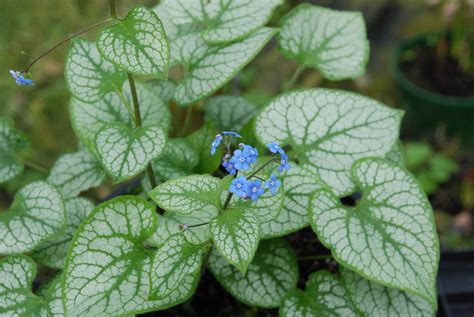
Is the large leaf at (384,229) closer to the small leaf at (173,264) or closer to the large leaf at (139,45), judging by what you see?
the small leaf at (173,264)

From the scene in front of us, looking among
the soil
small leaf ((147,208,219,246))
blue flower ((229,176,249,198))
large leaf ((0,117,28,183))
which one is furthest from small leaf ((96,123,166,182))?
the soil

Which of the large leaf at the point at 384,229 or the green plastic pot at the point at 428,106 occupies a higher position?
the large leaf at the point at 384,229

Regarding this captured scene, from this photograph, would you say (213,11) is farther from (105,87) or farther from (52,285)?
(52,285)

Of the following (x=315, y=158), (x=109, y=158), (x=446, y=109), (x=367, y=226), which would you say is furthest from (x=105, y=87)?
(x=446, y=109)

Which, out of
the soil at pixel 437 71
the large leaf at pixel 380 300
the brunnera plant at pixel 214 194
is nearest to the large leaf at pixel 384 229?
the brunnera plant at pixel 214 194

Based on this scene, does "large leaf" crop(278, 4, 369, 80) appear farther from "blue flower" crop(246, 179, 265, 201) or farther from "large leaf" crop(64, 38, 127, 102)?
"blue flower" crop(246, 179, 265, 201)
